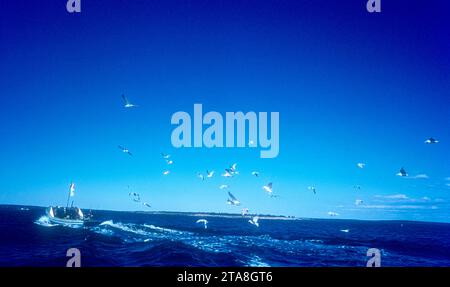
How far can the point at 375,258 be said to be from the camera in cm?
449
